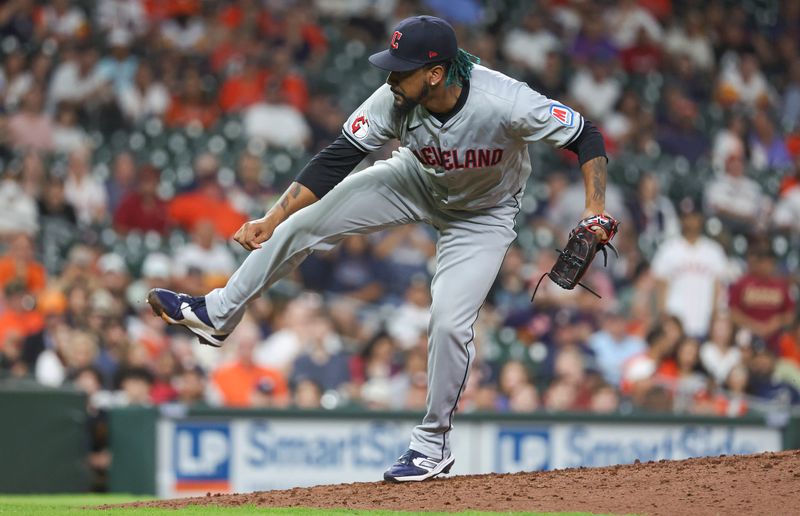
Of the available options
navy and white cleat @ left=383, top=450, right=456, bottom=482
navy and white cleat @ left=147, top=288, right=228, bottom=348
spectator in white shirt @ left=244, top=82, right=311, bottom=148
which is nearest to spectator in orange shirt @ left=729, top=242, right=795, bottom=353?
spectator in white shirt @ left=244, top=82, right=311, bottom=148

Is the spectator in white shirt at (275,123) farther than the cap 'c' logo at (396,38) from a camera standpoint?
Yes

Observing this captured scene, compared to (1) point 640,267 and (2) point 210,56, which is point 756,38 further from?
(2) point 210,56

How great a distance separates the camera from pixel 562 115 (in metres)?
5.40

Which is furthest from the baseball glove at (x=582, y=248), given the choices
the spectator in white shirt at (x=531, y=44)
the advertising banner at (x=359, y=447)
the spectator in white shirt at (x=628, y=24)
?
the spectator in white shirt at (x=628, y=24)

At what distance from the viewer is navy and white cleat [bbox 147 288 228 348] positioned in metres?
5.71

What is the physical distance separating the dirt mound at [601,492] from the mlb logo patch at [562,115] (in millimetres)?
1526

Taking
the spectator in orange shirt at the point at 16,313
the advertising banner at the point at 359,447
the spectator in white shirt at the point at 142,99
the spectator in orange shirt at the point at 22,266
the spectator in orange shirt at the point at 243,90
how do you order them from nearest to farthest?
the advertising banner at the point at 359,447, the spectator in orange shirt at the point at 16,313, the spectator in orange shirt at the point at 22,266, the spectator in white shirt at the point at 142,99, the spectator in orange shirt at the point at 243,90

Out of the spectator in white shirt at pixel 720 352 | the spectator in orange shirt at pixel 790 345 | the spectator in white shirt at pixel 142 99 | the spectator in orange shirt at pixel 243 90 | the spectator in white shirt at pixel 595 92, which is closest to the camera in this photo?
the spectator in white shirt at pixel 720 352

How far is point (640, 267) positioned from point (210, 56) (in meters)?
4.84

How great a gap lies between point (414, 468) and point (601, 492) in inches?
35.6

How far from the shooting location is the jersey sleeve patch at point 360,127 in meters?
5.55

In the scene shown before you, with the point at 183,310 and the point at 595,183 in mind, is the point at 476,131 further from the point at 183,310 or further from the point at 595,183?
the point at 183,310

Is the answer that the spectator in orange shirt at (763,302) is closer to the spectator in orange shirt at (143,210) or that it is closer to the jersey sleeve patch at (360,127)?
the spectator in orange shirt at (143,210)

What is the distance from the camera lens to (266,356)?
1008 centimetres
